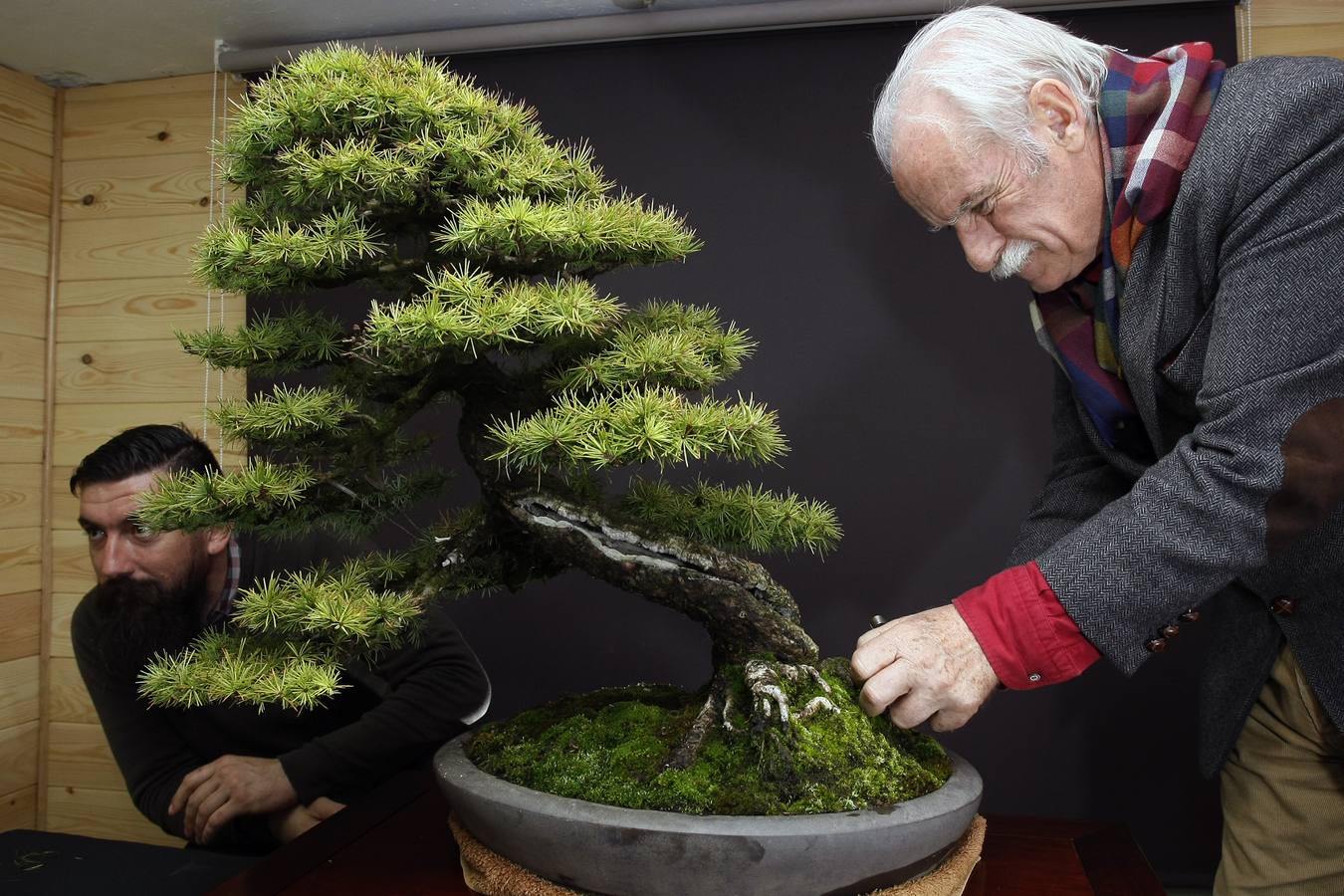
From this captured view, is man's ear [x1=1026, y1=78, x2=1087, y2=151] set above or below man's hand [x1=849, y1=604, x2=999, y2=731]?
above

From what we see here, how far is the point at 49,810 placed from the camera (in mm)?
2168

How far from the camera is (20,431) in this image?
6.84ft

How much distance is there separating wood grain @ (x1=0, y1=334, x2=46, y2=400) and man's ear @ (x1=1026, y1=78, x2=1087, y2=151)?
2073 millimetres

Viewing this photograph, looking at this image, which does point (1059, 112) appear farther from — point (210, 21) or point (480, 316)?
point (210, 21)

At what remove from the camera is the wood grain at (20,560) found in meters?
2.04

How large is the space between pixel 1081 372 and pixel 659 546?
2.13 ft

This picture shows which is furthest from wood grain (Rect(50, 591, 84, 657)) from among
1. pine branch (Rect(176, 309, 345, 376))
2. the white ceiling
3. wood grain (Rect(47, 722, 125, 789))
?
pine branch (Rect(176, 309, 345, 376))

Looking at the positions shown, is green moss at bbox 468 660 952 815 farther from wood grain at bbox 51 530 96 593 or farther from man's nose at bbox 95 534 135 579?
wood grain at bbox 51 530 96 593

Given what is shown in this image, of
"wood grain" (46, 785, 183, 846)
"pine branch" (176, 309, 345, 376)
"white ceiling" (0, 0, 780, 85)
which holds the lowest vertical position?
"wood grain" (46, 785, 183, 846)

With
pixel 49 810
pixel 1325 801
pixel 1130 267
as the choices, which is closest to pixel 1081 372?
pixel 1130 267

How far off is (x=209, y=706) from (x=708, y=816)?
4.23ft

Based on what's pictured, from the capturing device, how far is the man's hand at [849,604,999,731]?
1.07 meters

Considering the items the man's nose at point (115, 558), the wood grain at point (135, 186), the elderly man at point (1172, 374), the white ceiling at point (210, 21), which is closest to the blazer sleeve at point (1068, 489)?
the elderly man at point (1172, 374)

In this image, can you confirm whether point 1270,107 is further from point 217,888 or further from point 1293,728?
point 217,888
